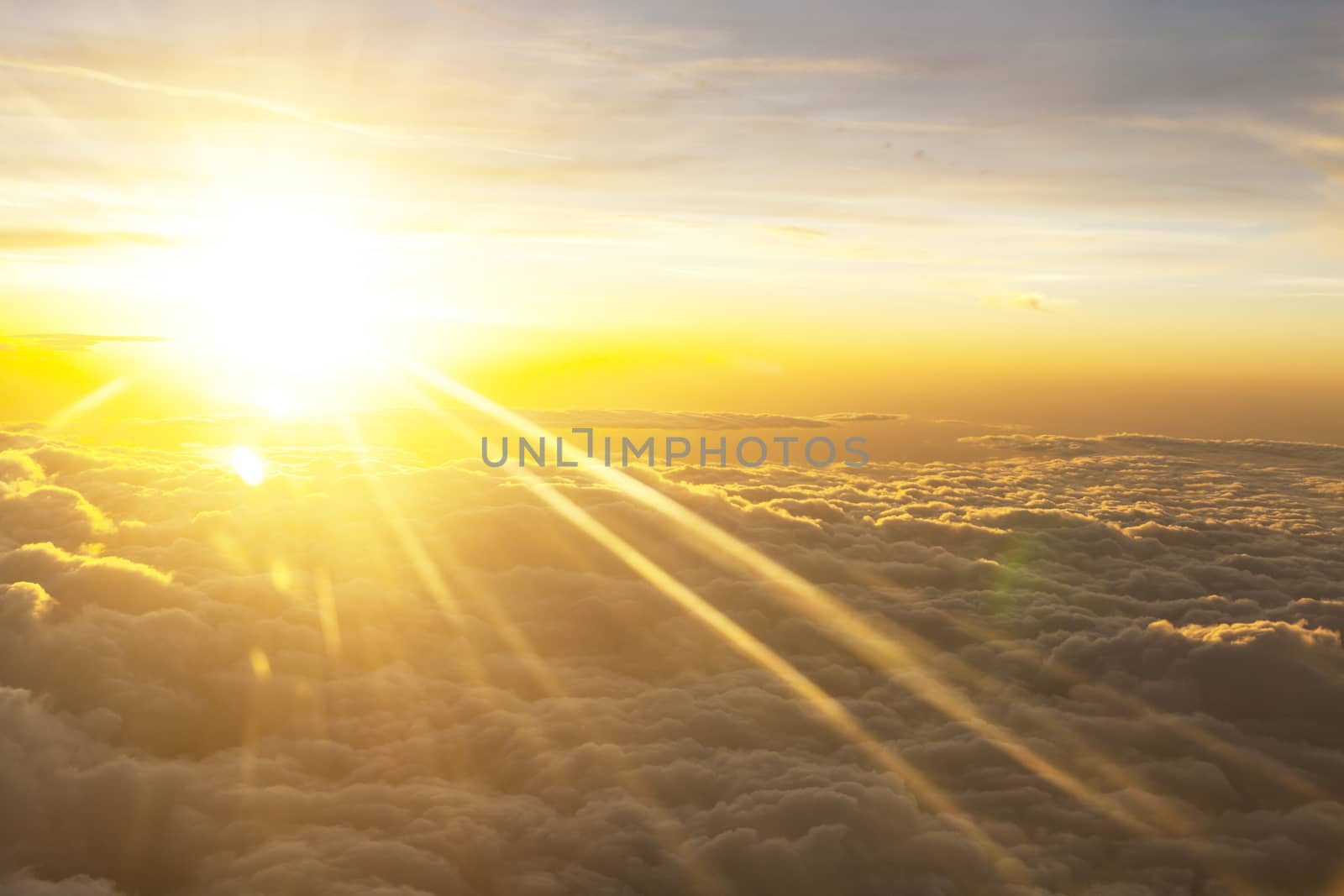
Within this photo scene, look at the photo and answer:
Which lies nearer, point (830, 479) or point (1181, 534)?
point (1181, 534)

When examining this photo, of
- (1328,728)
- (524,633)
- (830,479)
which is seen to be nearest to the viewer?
(1328,728)

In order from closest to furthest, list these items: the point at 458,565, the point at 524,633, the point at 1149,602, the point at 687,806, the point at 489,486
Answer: the point at 687,806 → the point at 524,633 → the point at 1149,602 → the point at 458,565 → the point at 489,486

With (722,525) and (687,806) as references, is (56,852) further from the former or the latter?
(722,525)

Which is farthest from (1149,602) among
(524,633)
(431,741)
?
(431,741)

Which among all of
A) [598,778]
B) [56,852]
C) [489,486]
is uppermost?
[489,486]

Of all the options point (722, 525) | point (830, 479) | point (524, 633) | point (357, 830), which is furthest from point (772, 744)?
point (830, 479)

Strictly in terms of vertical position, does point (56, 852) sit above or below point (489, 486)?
below

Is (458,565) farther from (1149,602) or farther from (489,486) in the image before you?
(1149,602)
